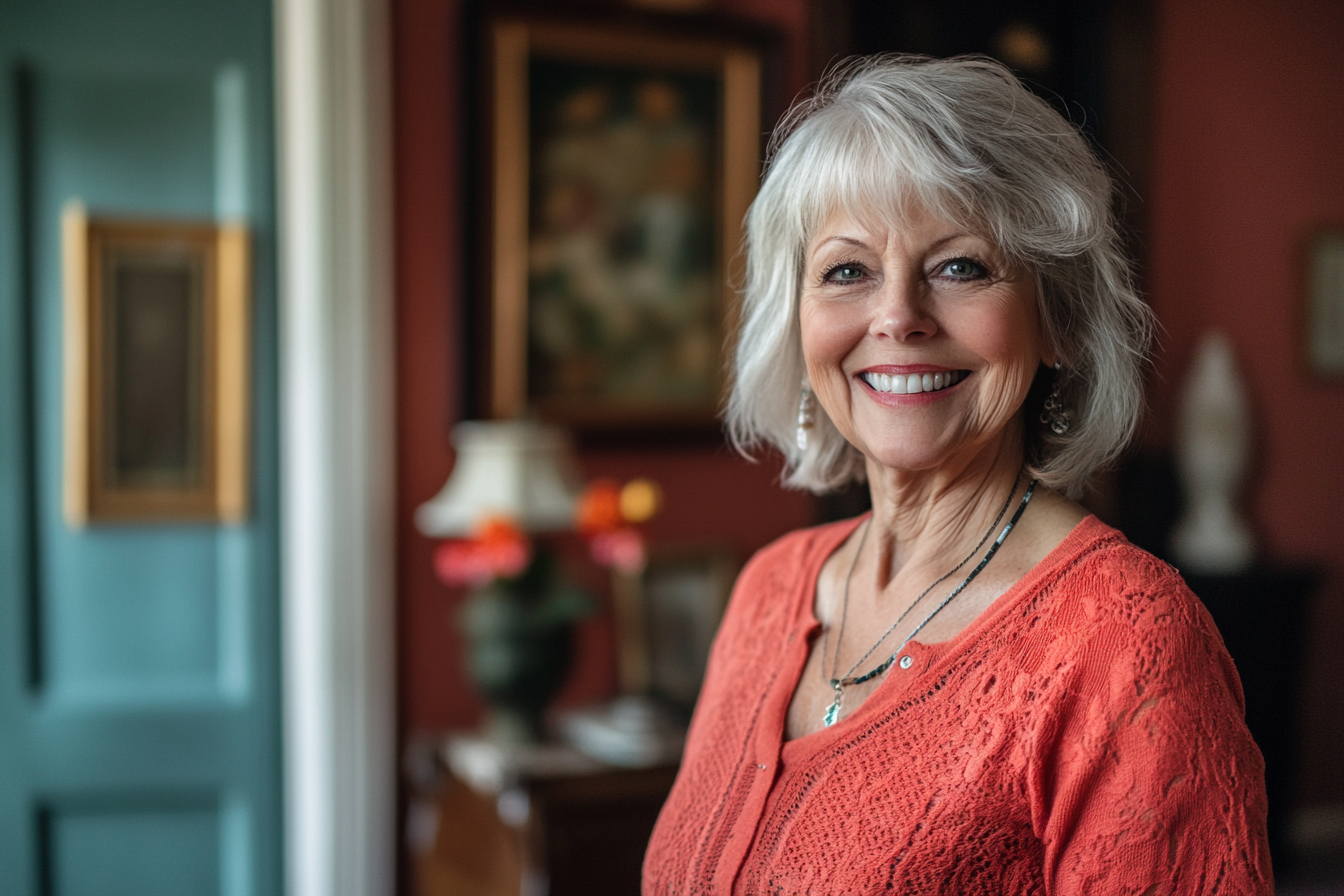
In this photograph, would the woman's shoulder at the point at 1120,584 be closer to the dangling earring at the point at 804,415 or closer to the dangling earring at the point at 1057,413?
the dangling earring at the point at 1057,413

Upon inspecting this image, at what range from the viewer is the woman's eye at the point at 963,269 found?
97 cm

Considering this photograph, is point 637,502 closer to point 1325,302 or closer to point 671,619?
point 671,619

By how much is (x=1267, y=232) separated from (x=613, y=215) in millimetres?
2426


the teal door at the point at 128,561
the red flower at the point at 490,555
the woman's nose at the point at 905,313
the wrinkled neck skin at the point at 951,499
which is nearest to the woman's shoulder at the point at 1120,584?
the wrinkled neck skin at the point at 951,499

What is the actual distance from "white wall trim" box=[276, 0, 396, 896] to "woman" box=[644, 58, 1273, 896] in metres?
1.63

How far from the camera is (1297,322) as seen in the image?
392 cm

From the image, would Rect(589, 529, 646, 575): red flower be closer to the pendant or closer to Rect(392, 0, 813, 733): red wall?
Rect(392, 0, 813, 733): red wall

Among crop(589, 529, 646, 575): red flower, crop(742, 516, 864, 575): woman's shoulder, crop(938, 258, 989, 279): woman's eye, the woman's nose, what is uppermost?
crop(938, 258, 989, 279): woman's eye

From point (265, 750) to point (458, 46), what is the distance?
1778 mm

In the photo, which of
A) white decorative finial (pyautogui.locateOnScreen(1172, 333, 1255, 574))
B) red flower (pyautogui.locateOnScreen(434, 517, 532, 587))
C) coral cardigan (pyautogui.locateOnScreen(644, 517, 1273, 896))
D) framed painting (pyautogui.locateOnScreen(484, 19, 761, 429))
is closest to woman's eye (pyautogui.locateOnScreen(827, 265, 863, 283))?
coral cardigan (pyautogui.locateOnScreen(644, 517, 1273, 896))

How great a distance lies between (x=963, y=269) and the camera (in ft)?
3.18

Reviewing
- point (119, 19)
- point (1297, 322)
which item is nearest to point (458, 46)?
point (119, 19)

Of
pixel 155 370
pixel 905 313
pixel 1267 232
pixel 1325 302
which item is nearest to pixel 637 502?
pixel 155 370

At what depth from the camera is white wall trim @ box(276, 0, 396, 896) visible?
261cm
